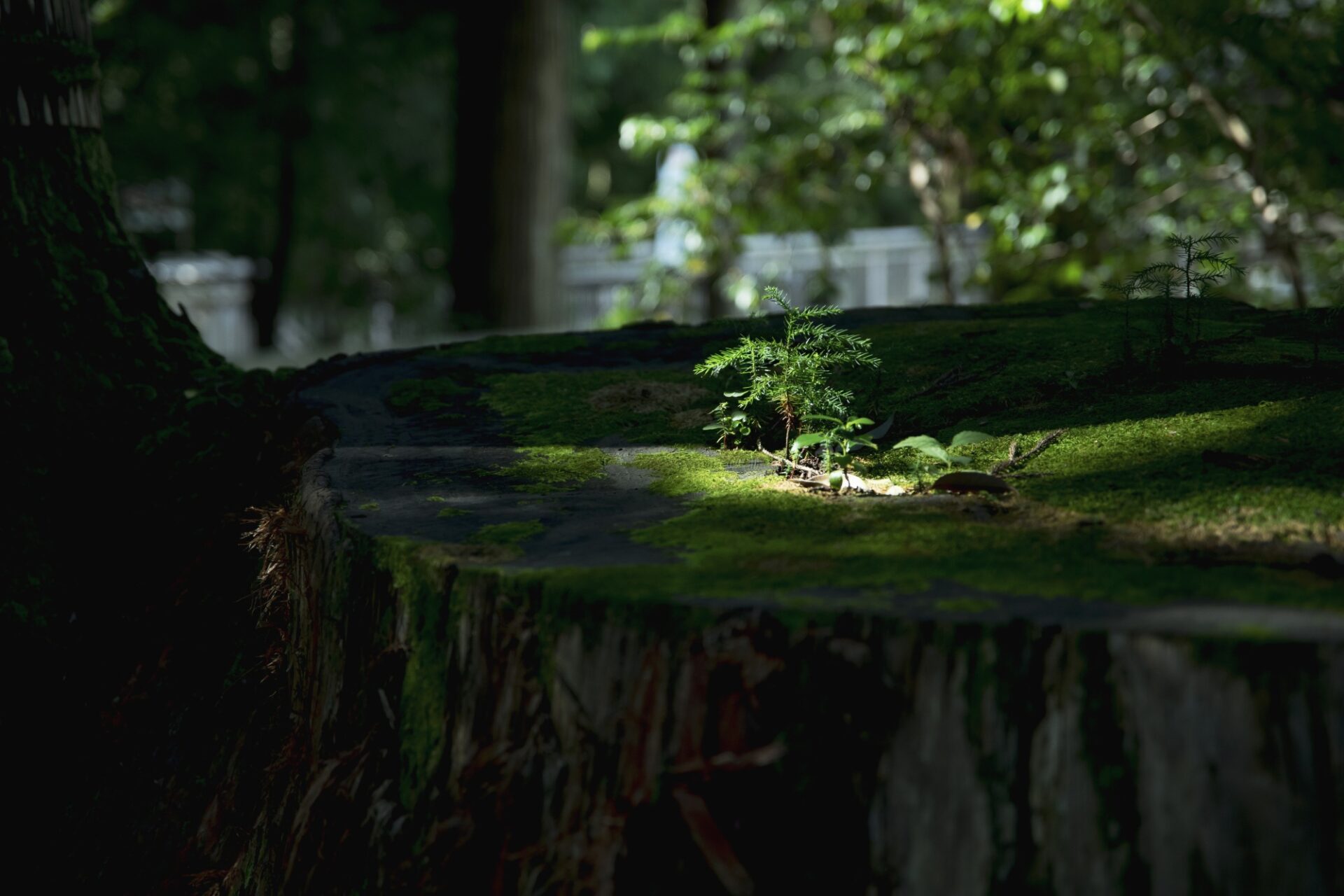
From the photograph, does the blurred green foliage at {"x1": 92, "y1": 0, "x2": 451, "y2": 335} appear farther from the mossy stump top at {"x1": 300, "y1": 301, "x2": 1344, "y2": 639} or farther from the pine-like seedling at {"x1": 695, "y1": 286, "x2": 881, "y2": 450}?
the pine-like seedling at {"x1": 695, "y1": 286, "x2": 881, "y2": 450}

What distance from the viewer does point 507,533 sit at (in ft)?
6.80

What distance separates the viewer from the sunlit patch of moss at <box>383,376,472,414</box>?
10.6 ft

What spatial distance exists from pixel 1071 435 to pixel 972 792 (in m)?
1.19

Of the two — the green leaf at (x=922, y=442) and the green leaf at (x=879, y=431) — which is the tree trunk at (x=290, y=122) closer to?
the green leaf at (x=879, y=431)

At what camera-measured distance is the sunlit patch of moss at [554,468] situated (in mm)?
2471

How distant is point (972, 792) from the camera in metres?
1.58

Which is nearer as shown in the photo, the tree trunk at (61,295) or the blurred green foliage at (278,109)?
the tree trunk at (61,295)

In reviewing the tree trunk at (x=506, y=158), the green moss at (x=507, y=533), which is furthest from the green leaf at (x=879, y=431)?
the tree trunk at (x=506, y=158)

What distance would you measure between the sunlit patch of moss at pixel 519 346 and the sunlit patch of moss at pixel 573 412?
12.7 inches

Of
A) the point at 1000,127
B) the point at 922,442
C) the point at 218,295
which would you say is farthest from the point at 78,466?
the point at 218,295

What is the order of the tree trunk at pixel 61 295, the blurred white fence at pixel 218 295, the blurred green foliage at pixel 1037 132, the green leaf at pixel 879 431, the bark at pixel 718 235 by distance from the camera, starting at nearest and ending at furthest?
the green leaf at pixel 879 431, the tree trunk at pixel 61 295, the blurred green foliage at pixel 1037 132, the bark at pixel 718 235, the blurred white fence at pixel 218 295

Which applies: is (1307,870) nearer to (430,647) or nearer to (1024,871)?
(1024,871)

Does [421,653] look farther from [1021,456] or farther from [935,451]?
[1021,456]

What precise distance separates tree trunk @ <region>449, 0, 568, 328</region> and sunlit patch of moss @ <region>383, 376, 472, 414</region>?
679 cm
